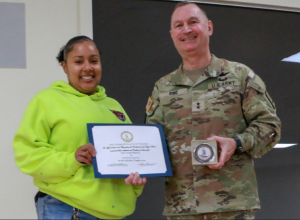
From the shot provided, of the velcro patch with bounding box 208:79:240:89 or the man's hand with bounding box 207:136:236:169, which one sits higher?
the velcro patch with bounding box 208:79:240:89

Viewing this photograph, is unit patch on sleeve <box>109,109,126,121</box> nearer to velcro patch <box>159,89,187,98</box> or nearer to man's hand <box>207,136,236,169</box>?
velcro patch <box>159,89,187,98</box>

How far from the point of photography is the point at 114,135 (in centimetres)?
163

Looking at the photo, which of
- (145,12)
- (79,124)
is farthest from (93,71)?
(145,12)

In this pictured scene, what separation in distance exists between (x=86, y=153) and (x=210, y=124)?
62cm

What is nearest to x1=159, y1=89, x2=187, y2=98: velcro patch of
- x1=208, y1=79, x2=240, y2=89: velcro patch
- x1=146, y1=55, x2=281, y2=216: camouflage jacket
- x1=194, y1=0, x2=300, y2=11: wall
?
x1=146, y1=55, x2=281, y2=216: camouflage jacket

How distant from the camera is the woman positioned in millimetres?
1502

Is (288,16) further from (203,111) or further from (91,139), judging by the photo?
(91,139)

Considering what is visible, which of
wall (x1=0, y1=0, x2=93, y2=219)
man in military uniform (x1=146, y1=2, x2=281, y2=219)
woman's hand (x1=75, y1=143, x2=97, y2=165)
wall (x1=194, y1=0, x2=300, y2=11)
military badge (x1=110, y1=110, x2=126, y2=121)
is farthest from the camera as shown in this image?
wall (x1=194, y1=0, x2=300, y2=11)

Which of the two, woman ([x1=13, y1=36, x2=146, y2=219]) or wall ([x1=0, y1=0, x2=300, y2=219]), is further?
wall ([x1=0, y1=0, x2=300, y2=219])

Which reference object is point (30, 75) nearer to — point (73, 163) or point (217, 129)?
point (73, 163)

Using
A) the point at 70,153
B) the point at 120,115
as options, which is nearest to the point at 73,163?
the point at 70,153

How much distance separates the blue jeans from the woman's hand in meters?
0.23

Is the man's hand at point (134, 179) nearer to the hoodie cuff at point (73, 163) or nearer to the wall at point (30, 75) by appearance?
the hoodie cuff at point (73, 163)

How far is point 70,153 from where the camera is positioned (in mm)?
1524
